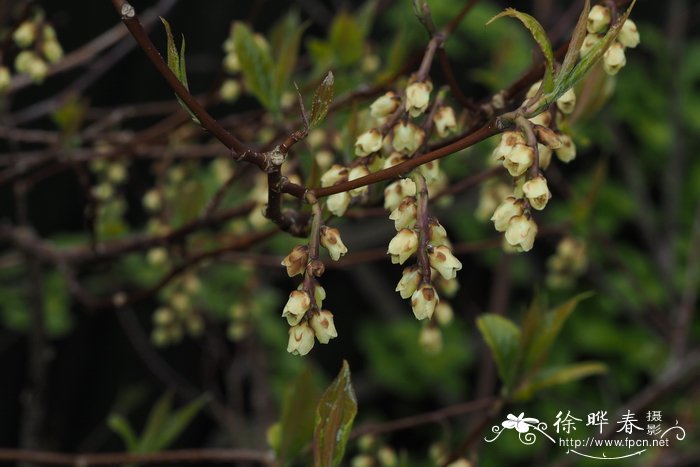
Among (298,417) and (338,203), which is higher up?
(338,203)

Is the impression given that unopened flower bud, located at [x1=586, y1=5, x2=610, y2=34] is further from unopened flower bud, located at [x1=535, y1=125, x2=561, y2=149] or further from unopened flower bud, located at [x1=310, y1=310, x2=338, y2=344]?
unopened flower bud, located at [x1=310, y1=310, x2=338, y2=344]

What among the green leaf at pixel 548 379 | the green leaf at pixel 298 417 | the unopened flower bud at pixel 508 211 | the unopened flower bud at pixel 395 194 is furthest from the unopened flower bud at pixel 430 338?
the unopened flower bud at pixel 508 211

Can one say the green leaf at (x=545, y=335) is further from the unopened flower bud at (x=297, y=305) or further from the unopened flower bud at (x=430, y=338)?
the unopened flower bud at (x=297, y=305)

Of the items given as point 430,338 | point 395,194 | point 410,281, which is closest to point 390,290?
point 430,338

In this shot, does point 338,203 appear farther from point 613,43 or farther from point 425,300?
point 613,43

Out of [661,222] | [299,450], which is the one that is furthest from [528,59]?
[299,450]

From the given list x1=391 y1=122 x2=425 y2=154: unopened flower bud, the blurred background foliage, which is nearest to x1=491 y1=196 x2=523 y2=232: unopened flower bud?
x1=391 y1=122 x2=425 y2=154: unopened flower bud

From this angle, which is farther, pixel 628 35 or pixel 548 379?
pixel 548 379
